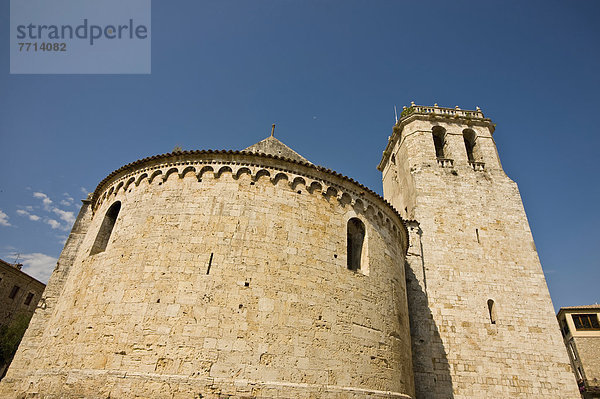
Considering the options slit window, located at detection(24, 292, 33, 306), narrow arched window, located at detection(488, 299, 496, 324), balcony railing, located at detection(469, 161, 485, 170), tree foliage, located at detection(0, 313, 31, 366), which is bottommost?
tree foliage, located at detection(0, 313, 31, 366)

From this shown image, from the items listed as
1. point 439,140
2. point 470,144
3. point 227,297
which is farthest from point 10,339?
point 470,144

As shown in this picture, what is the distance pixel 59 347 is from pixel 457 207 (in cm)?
1556

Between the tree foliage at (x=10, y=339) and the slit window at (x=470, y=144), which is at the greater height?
the slit window at (x=470, y=144)

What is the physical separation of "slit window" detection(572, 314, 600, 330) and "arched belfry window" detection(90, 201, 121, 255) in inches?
1287

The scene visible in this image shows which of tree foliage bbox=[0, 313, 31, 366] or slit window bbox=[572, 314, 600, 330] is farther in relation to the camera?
slit window bbox=[572, 314, 600, 330]

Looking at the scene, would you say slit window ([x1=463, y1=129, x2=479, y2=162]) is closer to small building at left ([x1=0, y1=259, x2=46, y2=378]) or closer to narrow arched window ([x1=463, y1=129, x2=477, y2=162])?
narrow arched window ([x1=463, y1=129, x2=477, y2=162])

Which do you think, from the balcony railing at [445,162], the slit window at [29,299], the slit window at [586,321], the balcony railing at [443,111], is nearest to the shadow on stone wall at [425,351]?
the balcony railing at [445,162]

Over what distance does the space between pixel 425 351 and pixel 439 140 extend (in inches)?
467

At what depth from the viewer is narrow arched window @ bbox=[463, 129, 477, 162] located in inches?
724

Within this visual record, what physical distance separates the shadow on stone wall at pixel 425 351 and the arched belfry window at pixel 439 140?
820 cm

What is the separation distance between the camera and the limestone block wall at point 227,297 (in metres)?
6.88

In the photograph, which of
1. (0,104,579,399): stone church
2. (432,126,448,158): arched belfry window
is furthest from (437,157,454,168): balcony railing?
(0,104,579,399): stone church

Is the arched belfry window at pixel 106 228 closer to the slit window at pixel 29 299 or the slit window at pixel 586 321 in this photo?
the slit window at pixel 29 299

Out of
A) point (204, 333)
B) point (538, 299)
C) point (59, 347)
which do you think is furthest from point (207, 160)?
point (538, 299)
